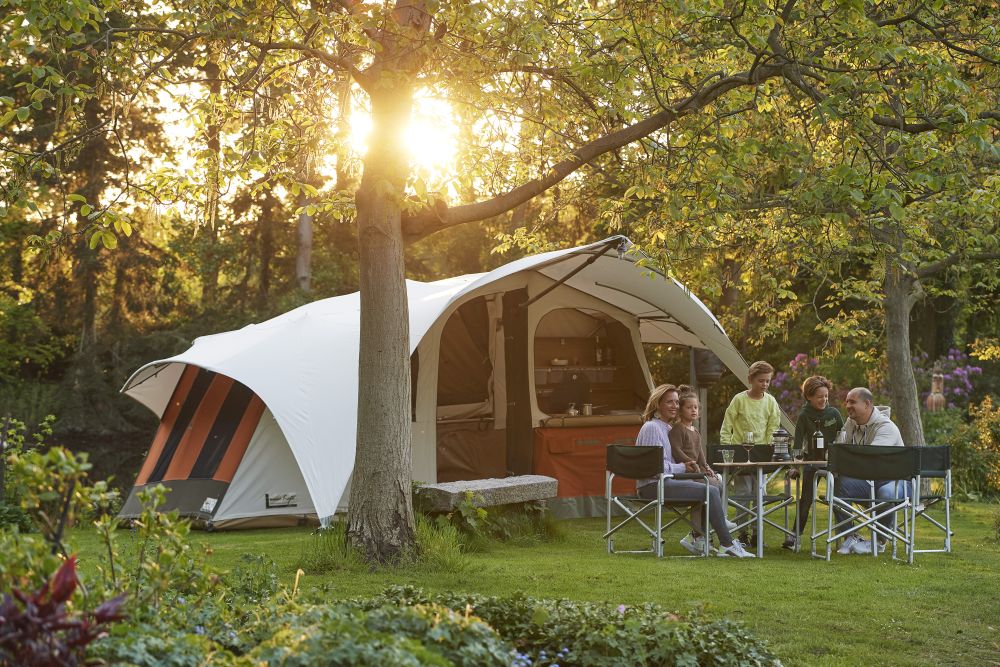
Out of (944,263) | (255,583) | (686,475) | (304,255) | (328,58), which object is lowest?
(255,583)

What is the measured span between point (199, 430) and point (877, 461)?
6579 mm

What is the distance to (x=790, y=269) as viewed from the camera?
11.6 meters

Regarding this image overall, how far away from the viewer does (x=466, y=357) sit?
11578 mm

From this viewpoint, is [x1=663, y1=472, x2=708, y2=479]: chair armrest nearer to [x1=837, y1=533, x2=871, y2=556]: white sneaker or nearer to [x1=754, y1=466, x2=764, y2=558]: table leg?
[x1=754, y1=466, x2=764, y2=558]: table leg

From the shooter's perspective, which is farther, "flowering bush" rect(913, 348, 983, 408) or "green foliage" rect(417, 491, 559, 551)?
"flowering bush" rect(913, 348, 983, 408)

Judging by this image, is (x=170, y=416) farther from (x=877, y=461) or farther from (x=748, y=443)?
(x=877, y=461)

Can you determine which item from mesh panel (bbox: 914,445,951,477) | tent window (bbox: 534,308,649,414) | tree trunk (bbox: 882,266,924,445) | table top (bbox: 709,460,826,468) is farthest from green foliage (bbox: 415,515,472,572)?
tree trunk (bbox: 882,266,924,445)

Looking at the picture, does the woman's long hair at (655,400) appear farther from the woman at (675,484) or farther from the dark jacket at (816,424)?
the dark jacket at (816,424)

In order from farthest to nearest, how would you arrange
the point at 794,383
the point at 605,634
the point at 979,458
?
the point at 794,383, the point at 979,458, the point at 605,634

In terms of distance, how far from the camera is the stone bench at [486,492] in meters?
8.17

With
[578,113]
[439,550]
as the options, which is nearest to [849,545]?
[439,550]

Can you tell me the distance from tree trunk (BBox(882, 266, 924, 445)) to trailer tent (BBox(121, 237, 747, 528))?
1.47 metres

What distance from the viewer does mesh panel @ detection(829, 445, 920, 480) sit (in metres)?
7.30

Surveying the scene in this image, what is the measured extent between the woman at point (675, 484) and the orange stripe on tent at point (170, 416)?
5467 mm
